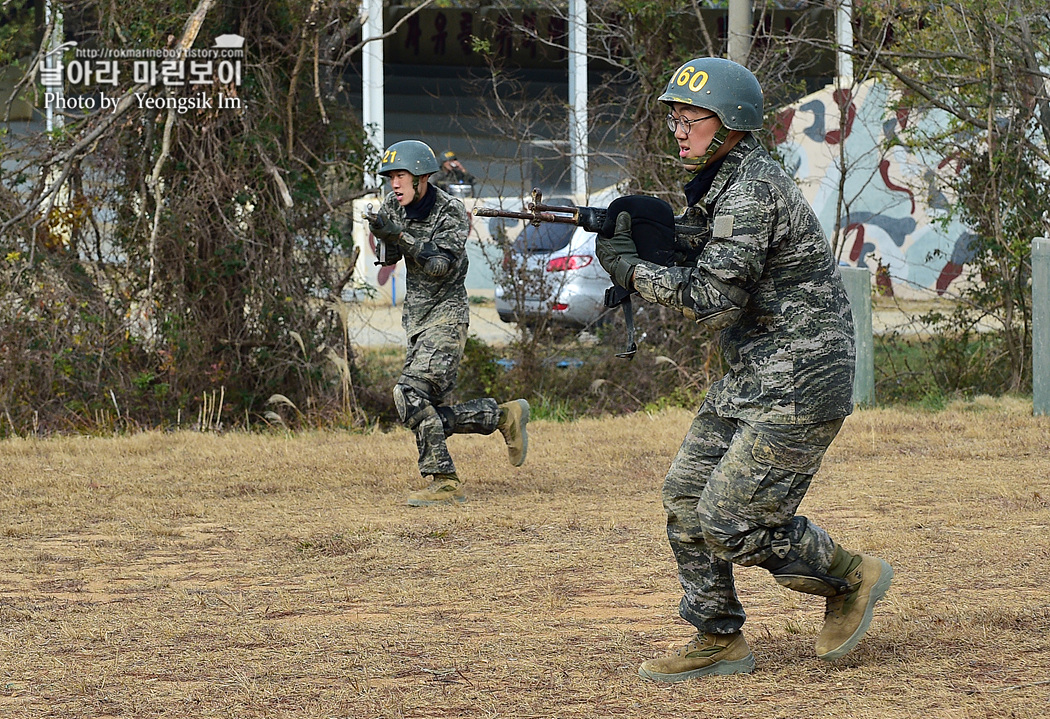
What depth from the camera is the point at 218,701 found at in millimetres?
4121

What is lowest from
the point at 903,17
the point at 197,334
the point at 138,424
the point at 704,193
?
the point at 138,424

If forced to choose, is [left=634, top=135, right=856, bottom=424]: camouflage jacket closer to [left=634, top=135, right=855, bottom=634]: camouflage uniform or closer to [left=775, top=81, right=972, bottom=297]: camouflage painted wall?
[left=634, top=135, right=855, bottom=634]: camouflage uniform

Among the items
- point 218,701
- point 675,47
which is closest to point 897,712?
point 218,701

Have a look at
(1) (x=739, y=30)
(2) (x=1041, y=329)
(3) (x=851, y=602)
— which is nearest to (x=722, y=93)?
(3) (x=851, y=602)

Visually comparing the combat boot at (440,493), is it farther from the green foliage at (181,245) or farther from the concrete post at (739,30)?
the concrete post at (739,30)

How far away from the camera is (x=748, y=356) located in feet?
13.3

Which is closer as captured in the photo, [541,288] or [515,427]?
[515,427]

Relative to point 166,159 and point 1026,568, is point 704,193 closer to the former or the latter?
point 1026,568

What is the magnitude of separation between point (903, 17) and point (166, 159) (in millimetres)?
6787

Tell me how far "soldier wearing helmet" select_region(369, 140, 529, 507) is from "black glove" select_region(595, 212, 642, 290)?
10.7 feet

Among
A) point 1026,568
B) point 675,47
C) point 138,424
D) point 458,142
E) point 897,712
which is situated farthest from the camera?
point 458,142

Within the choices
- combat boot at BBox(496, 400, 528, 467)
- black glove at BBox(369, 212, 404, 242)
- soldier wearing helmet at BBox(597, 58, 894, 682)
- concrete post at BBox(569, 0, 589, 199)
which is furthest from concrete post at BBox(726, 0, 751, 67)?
soldier wearing helmet at BBox(597, 58, 894, 682)

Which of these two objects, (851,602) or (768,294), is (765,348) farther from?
(851,602)

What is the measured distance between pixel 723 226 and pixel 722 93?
43 centimetres
